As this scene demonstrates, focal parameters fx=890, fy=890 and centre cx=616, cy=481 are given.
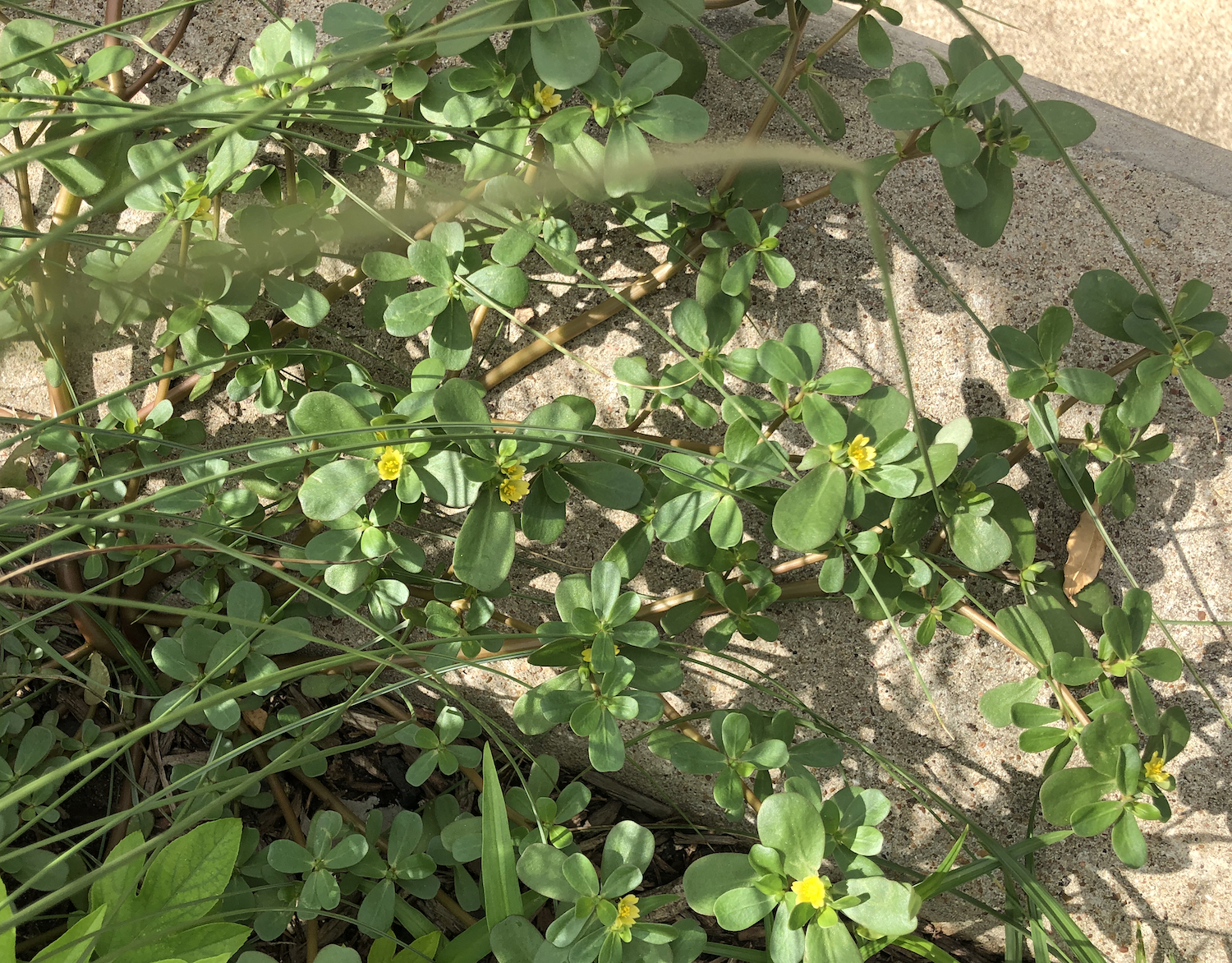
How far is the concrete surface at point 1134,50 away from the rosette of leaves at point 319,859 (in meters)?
2.37

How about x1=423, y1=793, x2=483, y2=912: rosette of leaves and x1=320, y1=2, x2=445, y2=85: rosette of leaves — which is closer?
x1=320, y1=2, x2=445, y2=85: rosette of leaves

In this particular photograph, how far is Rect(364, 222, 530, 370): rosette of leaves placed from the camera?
1385 millimetres

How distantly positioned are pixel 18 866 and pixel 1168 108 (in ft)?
9.94

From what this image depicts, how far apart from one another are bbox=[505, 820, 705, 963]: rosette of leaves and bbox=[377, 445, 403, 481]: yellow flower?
57 centimetres

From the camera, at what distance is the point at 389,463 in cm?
130

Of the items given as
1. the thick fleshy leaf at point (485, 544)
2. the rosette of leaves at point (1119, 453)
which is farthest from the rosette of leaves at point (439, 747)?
the rosette of leaves at point (1119, 453)

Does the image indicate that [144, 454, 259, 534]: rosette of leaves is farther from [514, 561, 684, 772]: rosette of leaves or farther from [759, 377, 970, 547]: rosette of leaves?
[759, 377, 970, 547]: rosette of leaves

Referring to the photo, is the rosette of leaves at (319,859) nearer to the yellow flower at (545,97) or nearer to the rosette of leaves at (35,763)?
the rosette of leaves at (35,763)

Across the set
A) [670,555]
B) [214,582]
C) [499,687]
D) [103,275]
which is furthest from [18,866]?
[670,555]

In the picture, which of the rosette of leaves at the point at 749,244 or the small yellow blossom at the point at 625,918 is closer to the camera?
the small yellow blossom at the point at 625,918

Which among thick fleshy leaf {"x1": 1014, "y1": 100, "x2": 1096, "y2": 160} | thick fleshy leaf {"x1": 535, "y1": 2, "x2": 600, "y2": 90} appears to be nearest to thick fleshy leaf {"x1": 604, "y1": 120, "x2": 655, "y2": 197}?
thick fleshy leaf {"x1": 535, "y1": 2, "x2": 600, "y2": 90}

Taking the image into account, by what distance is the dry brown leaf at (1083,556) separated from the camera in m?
1.54

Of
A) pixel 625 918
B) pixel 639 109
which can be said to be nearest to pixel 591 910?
pixel 625 918

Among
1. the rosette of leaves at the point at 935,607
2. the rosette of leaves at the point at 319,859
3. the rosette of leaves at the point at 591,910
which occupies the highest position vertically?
the rosette of leaves at the point at 935,607
